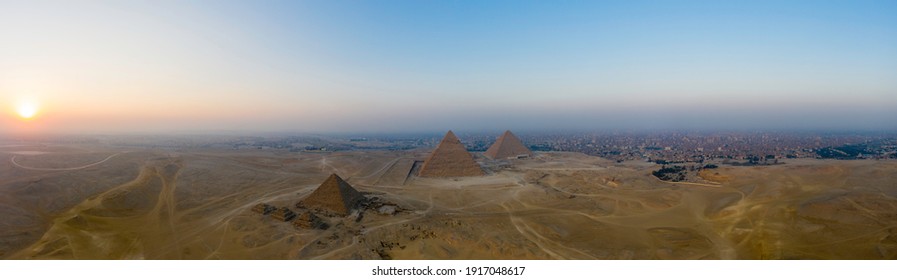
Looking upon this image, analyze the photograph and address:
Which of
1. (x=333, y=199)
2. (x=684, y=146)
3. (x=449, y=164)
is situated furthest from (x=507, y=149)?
(x=684, y=146)

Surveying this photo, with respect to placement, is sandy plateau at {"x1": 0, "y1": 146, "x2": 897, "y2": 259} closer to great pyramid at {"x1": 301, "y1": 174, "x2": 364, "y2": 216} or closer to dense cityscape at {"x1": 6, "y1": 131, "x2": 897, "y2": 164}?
great pyramid at {"x1": 301, "y1": 174, "x2": 364, "y2": 216}

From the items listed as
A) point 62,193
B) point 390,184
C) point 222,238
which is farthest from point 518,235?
point 62,193

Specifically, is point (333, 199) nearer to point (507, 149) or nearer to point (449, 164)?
point (449, 164)

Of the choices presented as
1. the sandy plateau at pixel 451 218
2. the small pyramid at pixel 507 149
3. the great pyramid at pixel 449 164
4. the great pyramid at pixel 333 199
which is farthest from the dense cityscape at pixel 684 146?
the great pyramid at pixel 333 199

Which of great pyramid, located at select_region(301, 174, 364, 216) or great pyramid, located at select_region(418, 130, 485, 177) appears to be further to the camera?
great pyramid, located at select_region(418, 130, 485, 177)

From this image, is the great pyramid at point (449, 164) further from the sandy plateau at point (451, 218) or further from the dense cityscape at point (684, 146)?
the dense cityscape at point (684, 146)

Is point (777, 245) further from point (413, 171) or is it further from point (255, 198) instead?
point (413, 171)

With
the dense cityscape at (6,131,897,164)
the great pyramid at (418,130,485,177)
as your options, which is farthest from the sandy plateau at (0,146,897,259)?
the dense cityscape at (6,131,897,164)
